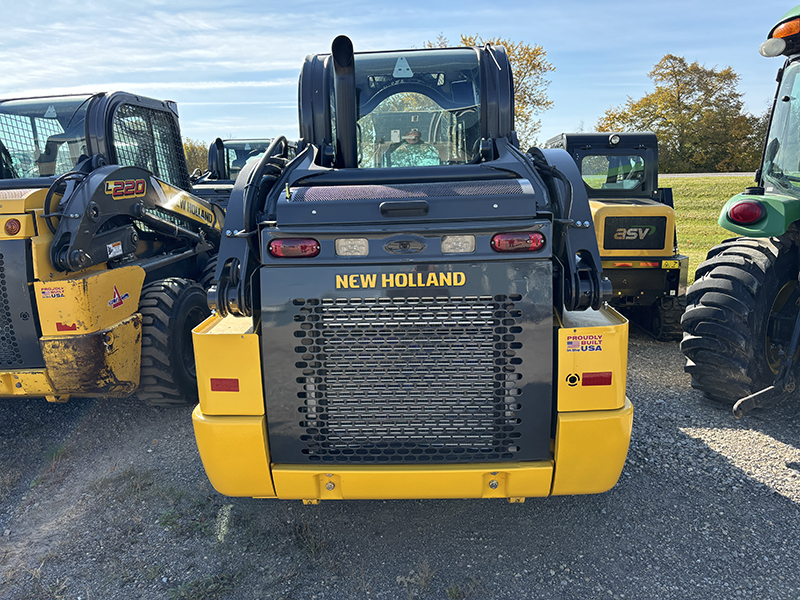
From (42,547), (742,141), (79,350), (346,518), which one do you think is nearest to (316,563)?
(346,518)

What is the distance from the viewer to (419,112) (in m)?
4.00

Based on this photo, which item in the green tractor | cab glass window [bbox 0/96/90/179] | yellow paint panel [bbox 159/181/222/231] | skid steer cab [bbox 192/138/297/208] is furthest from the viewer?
skid steer cab [bbox 192/138/297/208]

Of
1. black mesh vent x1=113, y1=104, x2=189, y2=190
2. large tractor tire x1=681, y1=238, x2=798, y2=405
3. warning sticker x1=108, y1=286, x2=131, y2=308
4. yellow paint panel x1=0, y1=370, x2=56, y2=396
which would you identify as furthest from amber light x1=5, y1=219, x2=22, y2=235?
large tractor tire x1=681, y1=238, x2=798, y2=405

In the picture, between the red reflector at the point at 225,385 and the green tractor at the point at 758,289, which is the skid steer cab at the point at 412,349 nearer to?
the red reflector at the point at 225,385

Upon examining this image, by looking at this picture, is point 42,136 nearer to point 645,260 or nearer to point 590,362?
point 590,362

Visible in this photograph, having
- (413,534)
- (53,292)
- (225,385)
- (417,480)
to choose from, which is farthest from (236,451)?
(53,292)

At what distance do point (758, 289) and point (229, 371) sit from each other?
3.96 m

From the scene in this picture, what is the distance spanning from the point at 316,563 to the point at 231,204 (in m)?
1.97

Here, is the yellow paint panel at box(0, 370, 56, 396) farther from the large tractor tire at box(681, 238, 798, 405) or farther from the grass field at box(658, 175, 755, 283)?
the grass field at box(658, 175, 755, 283)

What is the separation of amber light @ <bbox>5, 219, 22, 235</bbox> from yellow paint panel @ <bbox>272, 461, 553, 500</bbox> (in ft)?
8.89

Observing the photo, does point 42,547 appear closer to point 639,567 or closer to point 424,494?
point 424,494

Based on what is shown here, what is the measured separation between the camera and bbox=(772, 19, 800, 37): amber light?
4.34 metres

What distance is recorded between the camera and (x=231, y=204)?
2.98 m

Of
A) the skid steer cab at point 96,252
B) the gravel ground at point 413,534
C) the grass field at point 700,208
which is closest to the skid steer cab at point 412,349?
the gravel ground at point 413,534
